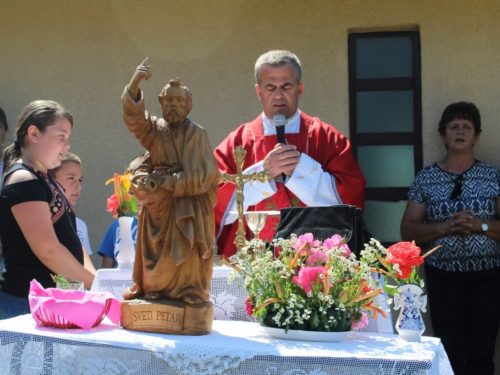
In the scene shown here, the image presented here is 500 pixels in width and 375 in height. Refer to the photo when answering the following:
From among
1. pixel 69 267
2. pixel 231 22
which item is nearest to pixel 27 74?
pixel 231 22

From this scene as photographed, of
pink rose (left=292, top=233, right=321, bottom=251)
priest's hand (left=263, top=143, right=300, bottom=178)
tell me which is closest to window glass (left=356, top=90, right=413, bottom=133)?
priest's hand (left=263, top=143, right=300, bottom=178)

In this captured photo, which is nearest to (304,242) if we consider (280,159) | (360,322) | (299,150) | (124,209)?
(360,322)

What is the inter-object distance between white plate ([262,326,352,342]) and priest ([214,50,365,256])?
4.23 ft

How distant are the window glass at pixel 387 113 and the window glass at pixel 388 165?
0.47ft

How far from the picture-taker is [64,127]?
3.66 metres

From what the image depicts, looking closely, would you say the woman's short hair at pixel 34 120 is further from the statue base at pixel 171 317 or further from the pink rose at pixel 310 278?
the pink rose at pixel 310 278

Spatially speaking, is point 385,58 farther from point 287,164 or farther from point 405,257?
point 405,257

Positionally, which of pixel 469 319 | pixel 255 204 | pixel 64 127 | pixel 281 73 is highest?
pixel 281 73

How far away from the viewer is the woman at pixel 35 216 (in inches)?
134

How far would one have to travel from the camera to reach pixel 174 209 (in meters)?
2.88

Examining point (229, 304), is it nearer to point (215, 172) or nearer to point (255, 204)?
point (215, 172)

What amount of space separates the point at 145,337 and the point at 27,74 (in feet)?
12.3

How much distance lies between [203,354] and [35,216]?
4.05 feet

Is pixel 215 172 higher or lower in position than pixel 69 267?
higher
